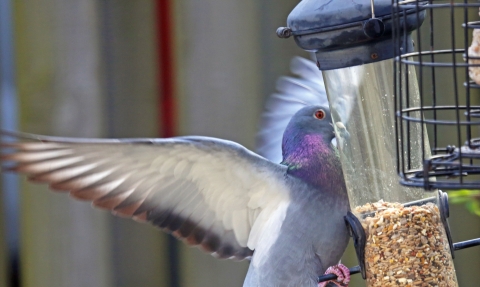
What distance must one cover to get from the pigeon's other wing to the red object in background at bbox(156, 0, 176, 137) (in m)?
0.52

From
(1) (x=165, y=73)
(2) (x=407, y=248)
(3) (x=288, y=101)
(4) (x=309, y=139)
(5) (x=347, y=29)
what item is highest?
(5) (x=347, y=29)

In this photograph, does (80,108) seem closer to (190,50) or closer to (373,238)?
(190,50)

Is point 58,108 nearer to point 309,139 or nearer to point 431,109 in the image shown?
point 309,139

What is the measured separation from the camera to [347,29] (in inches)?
95.7

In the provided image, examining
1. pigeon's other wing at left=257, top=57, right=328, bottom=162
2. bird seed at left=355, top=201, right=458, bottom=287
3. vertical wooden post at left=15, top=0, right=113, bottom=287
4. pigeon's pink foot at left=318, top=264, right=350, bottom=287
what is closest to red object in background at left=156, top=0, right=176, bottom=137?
vertical wooden post at left=15, top=0, right=113, bottom=287

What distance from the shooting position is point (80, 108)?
3.92 m

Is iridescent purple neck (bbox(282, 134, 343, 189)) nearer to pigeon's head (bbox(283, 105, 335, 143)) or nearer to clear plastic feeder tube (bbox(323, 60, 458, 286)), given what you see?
pigeon's head (bbox(283, 105, 335, 143))

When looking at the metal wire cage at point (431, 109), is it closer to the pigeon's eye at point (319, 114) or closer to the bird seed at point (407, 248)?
the bird seed at point (407, 248)

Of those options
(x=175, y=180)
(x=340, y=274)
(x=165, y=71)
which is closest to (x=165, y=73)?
(x=165, y=71)

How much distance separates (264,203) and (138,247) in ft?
4.66

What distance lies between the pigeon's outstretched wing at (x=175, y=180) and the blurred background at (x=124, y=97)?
1049 mm

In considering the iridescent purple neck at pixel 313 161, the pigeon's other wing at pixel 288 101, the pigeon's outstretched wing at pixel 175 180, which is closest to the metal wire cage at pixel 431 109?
the iridescent purple neck at pixel 313 161

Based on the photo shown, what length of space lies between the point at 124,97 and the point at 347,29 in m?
1.98

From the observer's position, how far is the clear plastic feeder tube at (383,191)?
2.54 m
